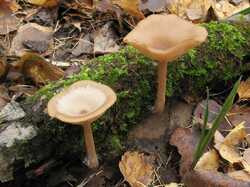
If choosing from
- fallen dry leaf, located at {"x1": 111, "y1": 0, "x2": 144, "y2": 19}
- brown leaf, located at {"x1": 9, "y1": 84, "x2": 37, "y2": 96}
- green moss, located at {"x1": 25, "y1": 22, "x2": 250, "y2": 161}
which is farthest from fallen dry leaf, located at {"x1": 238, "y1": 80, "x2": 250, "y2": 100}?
brown leaf, located at {"x1": 9, "y1": 84, "x2": 37, "y2": 96}

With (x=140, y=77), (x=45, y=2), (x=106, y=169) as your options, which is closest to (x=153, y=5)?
(x=45, y=2)

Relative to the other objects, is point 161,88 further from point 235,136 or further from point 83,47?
point 83,47

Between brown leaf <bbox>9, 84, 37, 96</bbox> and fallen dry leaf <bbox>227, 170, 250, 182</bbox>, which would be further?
brown leaf <bbox>9, 84, 37, 96</bbox>

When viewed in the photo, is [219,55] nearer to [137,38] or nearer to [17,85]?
[137,38]

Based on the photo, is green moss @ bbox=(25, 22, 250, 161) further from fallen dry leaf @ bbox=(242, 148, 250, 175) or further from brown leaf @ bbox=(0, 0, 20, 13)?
brown leaf @ bbox=(0, 0, 20, 13)

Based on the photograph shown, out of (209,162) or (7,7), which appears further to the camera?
(7,7)
